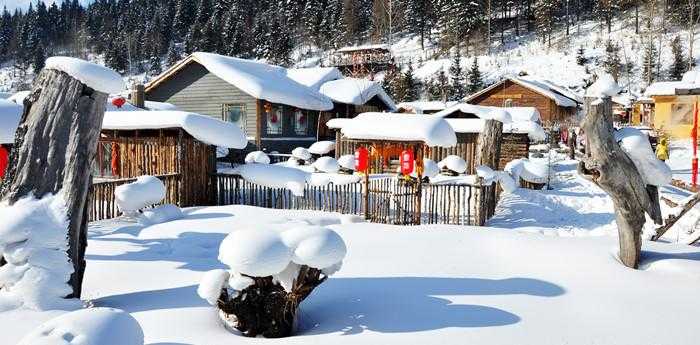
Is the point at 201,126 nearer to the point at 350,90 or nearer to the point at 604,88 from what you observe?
the point at 604,88

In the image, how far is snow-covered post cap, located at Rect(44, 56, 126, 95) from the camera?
6047 mm

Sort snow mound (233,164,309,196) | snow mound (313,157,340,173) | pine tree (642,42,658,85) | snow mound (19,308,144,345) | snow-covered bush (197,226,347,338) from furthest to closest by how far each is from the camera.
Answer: pine tree (642,42,658,85), snow mound (313,157,340,173), snow mound (233,164,309,196), snow-covered bush (197,226,347,338), snow mound (19,308,144,345)

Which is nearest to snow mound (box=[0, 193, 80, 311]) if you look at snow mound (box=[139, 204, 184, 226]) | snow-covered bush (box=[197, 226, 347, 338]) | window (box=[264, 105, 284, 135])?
snow-covered bush (box=[197, 226, 347, 338])

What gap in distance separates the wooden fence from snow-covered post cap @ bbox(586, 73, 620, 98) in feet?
22.5

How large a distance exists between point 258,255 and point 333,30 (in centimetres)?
7978

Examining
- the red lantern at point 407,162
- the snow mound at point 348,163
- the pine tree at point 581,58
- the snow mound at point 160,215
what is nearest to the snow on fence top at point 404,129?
the snow mound at point 348,163

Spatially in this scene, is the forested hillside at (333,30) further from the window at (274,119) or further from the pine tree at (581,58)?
the window at (274,119)

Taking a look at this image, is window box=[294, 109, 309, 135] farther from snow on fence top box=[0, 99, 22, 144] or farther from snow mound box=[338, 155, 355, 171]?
snow on fence top box=[0, 99, 22, 144]

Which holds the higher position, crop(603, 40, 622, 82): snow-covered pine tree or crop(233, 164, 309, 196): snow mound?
crop(603, 40, 622, 82): snow-covered pine tree

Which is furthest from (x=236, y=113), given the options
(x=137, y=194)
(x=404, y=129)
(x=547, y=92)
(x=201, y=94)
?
(x=547, y=92)

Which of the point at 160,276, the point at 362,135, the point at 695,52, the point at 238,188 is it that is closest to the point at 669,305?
the point at 160,276

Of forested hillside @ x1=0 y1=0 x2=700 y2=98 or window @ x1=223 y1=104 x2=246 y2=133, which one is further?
forested hillside @ x1=0 y1=0 x2=700 y2=98

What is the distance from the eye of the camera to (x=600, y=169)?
21.9 feet

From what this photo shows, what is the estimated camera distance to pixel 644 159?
22.9ft
